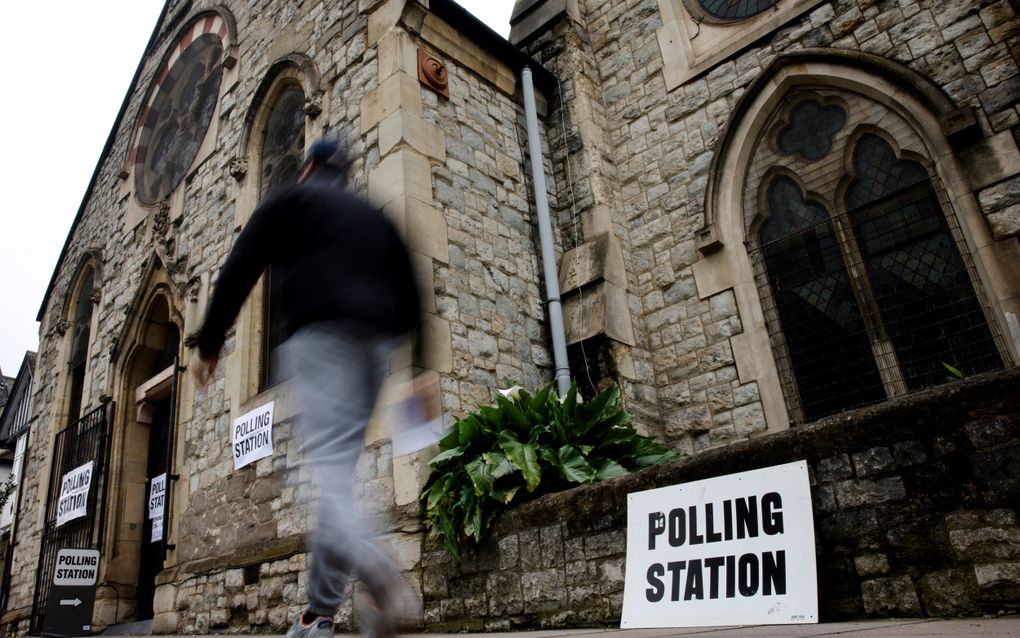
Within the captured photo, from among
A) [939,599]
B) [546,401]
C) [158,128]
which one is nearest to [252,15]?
[158,128]

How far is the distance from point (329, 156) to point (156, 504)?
8.25 meters

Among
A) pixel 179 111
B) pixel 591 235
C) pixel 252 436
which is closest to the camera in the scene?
pixel 252 436

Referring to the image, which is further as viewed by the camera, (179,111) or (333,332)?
(179,111)

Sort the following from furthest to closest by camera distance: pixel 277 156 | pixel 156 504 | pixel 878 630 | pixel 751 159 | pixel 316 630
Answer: pixel 156 504 → pixel 277 156 → pixel 751 159 → pixel 878 630 → pixel 316 630

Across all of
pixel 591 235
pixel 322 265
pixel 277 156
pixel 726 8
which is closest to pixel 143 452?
pixel 277 156

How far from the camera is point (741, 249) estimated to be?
731cm

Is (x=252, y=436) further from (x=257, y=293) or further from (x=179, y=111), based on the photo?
(x=179, y=111)

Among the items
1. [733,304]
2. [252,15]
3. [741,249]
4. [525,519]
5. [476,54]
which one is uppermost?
[252,15]

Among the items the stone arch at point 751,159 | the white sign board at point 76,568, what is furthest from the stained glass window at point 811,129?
the white sign board at point 76,568

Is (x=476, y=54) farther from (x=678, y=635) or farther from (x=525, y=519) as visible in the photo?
(x=678, y=635)

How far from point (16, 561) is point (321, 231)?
12881mm

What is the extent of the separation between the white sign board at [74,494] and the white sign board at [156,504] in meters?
0.86

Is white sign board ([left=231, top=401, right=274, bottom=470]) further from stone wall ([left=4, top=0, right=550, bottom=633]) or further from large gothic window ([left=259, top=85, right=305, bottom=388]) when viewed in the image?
large gothic window ([left=259, top=85, right=305, bottom=388])

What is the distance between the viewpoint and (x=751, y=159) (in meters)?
7.53
